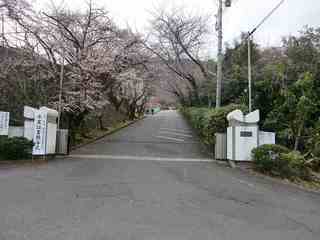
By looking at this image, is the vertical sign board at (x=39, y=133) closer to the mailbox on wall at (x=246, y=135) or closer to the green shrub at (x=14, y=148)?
the green shrub at (x=14, y=148)

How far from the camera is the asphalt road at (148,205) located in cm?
380

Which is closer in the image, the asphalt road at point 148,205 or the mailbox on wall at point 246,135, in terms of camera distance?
the asphalt road at point 148,205

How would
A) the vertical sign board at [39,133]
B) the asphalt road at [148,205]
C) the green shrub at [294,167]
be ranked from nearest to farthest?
the asphalt road at [148,205] < the green shrub at [294,167] < the vertical sign board at [39,133]

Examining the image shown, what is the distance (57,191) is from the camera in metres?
5.66

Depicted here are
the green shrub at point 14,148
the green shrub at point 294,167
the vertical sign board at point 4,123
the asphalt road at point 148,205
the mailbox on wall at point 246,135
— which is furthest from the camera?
the mailbox on wall at point 246,135

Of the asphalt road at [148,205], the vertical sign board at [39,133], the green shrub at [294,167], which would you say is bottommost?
the asphalt road at [148,205]

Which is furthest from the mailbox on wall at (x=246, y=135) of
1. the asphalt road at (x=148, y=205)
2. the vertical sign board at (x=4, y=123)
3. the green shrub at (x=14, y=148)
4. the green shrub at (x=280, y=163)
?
the vertical sign board at (x=4, y=123)

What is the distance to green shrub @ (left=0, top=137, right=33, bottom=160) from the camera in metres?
8.84

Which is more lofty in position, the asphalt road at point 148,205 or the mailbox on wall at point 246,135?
the mailbox on wall at point 246,135

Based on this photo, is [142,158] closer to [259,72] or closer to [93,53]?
[93,53]

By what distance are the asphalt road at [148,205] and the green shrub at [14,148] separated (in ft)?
3.77

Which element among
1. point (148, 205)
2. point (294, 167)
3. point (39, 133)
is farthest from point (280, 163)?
point (39, 133)

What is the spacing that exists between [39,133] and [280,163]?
7751 millimetres

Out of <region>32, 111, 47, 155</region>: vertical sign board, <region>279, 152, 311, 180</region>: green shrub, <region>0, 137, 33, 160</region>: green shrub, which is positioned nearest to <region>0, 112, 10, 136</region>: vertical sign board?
<region>0, 137, 33, 160</region>: green shrub
